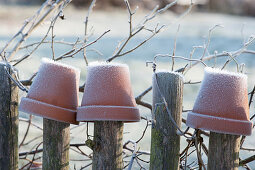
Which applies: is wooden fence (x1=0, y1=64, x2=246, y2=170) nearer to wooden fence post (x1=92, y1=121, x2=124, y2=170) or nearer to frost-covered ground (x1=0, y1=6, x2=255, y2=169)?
wooden fence post (x1=92, y1=121, x2=124, y2=170)

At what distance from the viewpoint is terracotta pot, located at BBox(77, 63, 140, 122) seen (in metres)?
1.45

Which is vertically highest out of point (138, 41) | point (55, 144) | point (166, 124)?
point (138, 41)

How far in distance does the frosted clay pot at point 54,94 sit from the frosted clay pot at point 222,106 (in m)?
0.50

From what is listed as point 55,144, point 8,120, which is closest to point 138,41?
point 8,120

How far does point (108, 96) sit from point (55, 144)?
319mm

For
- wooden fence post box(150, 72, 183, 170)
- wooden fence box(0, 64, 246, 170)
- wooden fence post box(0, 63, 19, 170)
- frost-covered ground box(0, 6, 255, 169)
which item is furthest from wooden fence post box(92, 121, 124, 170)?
frost-covered ground box(0, 6, 255, 169)

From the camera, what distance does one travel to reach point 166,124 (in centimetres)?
145

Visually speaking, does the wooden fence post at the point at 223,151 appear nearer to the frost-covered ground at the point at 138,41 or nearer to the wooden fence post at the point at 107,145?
the wooden fence post at the point at 107,145

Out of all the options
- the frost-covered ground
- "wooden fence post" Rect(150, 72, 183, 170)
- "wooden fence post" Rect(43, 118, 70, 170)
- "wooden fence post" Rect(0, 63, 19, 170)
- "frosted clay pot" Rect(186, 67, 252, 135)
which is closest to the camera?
"frosted clay pot" Rect(186, 67, 252, 135)

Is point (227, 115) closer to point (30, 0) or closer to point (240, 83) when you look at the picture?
point (240, 83)

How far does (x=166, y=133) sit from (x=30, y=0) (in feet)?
35.2

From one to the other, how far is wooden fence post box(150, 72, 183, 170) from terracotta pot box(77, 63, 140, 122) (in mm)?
100

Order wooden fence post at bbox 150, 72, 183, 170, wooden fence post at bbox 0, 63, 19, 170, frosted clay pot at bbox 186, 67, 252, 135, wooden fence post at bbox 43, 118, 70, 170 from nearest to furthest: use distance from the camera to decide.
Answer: frosted clay pot at bbox 186, 67, 252, 135 → wooden fence post at bbox 150, 72, 183, 170 → wooden fence post at bbox 43, 118, 70, 170 → wooden fence post at bbox 0, 63, 19, 170

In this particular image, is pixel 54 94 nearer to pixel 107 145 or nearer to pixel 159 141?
pixel 107 145
